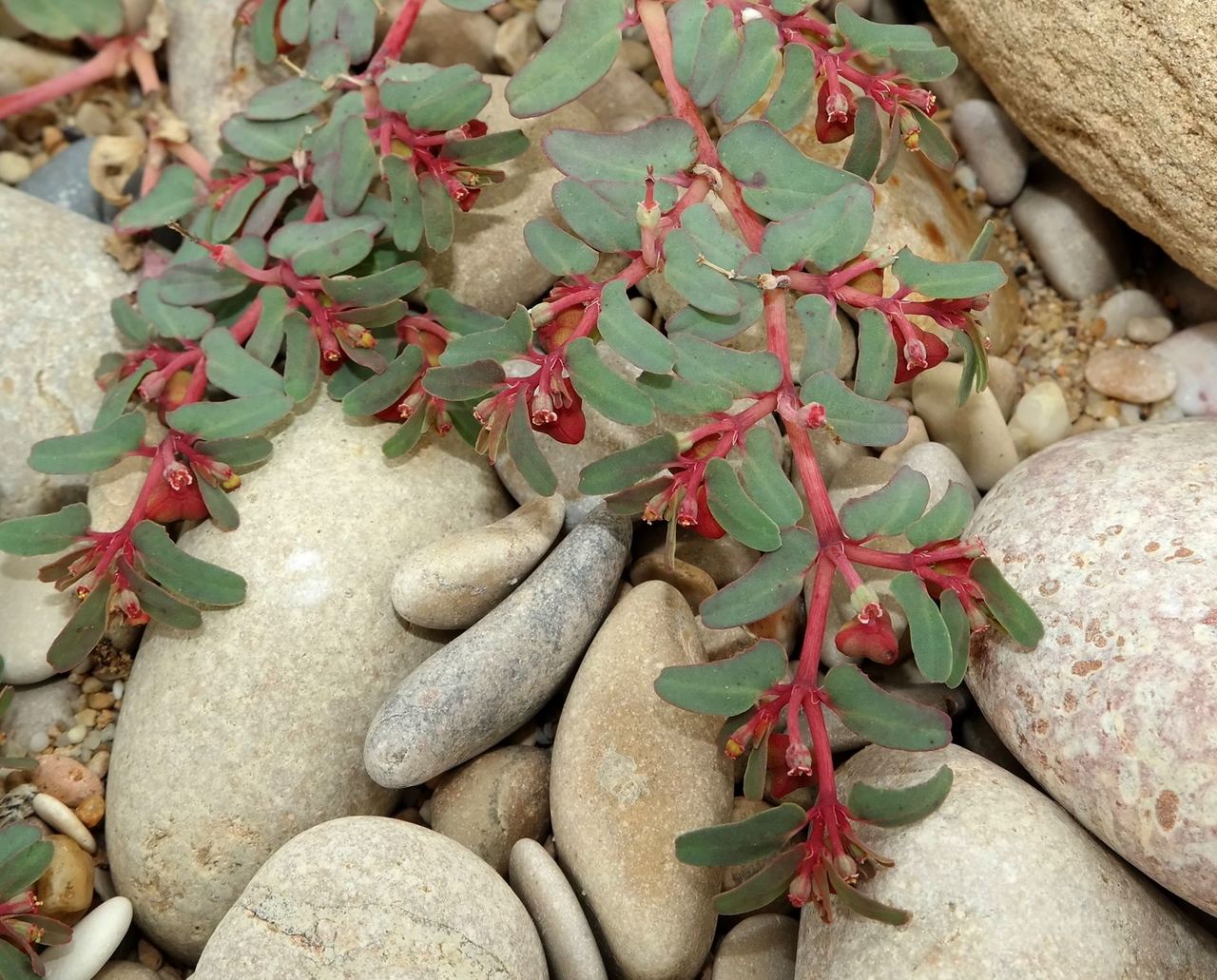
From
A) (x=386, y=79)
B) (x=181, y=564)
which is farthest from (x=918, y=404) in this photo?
(x=181, y=564)

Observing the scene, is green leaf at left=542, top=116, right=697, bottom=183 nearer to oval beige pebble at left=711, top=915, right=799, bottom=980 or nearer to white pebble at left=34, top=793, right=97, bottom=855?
oval beige pebble at left=711, top=915, right=799, bottom=980

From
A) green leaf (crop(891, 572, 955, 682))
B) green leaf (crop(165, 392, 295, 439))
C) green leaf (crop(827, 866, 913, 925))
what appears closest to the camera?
green leaf (crop(827, 866, 913, 925))

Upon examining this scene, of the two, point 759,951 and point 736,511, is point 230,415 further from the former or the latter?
point 759,951

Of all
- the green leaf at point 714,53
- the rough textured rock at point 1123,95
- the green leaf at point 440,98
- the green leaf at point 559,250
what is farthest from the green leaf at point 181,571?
the rough textured rock at point 1123,95

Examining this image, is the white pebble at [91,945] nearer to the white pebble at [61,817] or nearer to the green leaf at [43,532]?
the white pebble at [61,817]

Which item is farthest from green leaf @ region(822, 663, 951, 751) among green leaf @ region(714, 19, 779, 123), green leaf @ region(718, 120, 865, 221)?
green leaf @ region(714, 19, 779, 123)

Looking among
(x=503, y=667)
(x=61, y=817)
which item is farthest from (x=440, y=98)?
(x=61, y=817)
